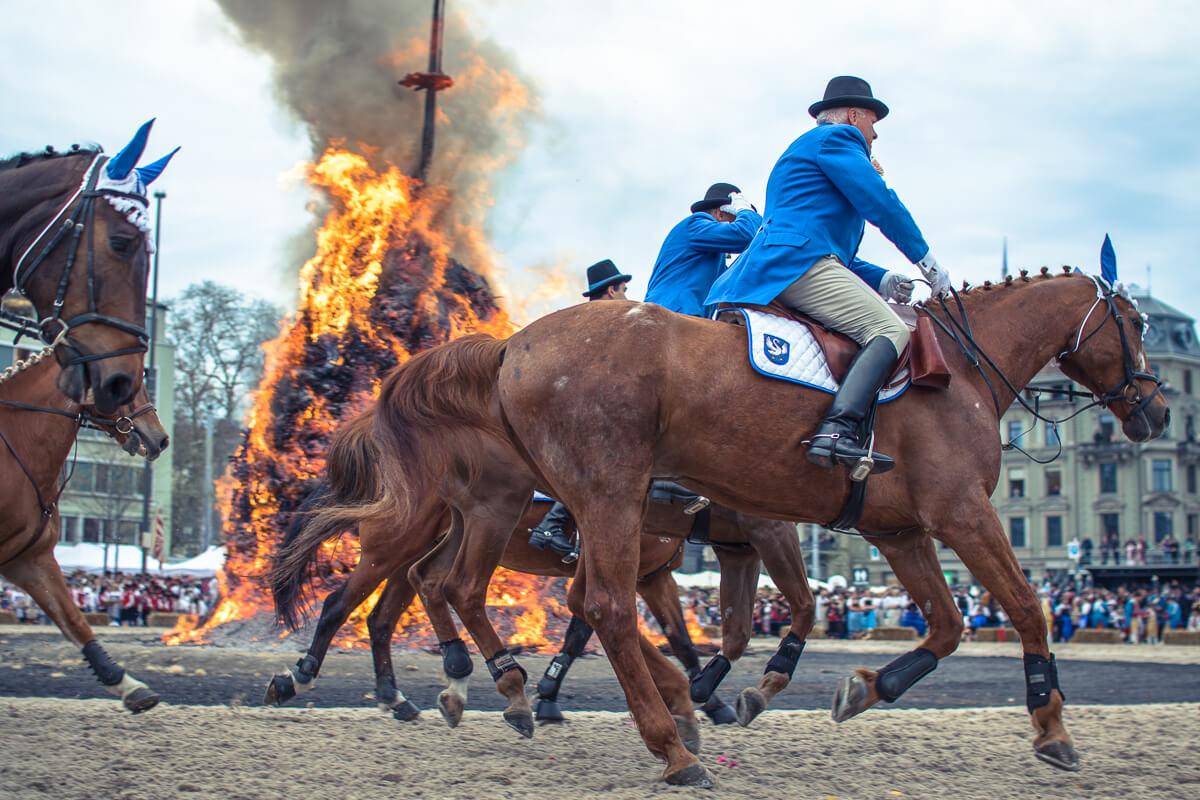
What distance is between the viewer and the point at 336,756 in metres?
5.68

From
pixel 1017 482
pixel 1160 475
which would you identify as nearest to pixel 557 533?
pixel 1160 475

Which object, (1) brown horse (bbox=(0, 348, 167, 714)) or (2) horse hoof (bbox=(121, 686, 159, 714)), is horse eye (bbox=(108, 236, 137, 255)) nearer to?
(1) brown horse (bbox=(0, 348, 167, 714))

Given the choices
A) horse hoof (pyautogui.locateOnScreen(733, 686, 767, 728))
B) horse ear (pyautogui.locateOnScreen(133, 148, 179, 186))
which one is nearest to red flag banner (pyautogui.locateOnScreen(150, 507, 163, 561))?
horse hoof (pyautogui.locateOnScreen(733, 686, 767, 728))

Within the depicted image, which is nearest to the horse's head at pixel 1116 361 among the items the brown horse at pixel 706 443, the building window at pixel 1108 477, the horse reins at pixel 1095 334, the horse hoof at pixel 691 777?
the horse reins at pixel 1095 334

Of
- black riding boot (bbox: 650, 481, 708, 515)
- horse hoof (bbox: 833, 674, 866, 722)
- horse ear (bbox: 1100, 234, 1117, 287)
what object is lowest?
horse hoof (bbox: 833, 674, 866, 722)

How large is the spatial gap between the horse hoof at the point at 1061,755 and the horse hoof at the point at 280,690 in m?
4.94

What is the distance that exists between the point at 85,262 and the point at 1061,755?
190 inches

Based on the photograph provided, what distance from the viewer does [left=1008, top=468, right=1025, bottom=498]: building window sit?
77.9 metres

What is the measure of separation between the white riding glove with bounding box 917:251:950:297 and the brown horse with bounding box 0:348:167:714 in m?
4.54

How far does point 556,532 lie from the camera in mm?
8352

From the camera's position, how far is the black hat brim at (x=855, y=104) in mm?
5848

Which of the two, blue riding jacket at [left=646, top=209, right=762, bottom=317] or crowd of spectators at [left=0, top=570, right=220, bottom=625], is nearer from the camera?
blue riding jacket at [left=646, top=209, right=762, bottom=317]

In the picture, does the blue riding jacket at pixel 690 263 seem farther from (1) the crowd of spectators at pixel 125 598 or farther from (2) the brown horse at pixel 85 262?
(1) the crowd of spectators at pixel 125 598

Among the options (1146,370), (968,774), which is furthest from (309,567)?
(1146,370)
